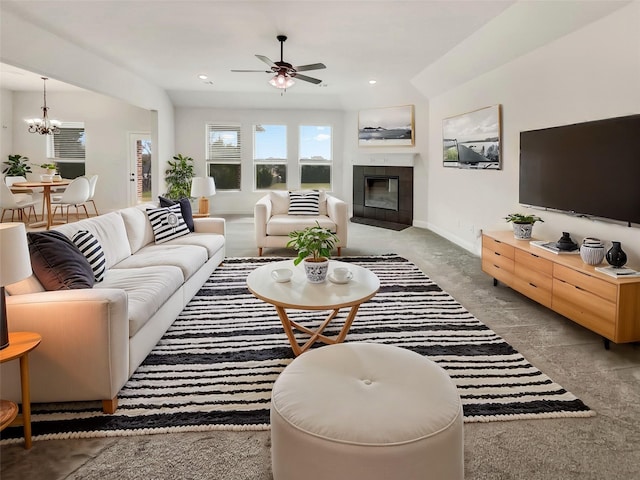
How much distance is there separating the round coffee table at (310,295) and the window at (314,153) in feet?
23.4

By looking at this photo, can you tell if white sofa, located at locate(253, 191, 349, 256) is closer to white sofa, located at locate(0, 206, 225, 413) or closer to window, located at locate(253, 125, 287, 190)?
white sofa, located at locate(0, 206, 225, 413)

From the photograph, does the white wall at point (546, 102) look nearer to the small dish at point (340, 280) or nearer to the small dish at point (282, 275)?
the small dish at point (340, 280)

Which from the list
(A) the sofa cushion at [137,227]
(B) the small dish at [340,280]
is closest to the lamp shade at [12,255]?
(B) the small dish at [340,280]

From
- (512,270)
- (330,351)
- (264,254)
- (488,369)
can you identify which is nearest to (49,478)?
(330,351)

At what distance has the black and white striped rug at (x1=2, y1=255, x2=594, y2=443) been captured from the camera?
211 centimetres

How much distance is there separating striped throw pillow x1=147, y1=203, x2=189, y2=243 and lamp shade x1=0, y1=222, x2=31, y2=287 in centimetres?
252

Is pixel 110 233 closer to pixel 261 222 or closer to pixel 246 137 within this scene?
pixel 261 222

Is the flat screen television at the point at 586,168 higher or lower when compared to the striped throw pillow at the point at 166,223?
higher

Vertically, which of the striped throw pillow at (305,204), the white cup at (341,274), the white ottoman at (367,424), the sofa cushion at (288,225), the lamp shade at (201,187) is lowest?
the white ottoman at (367,424)

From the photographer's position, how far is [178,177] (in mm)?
9117

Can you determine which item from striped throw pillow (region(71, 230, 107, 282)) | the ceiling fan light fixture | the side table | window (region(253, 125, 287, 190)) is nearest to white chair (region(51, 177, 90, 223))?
window (region(253, 125, 287, 190))

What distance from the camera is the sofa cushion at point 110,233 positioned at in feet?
10.9

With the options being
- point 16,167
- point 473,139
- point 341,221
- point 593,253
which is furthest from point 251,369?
point 16,167

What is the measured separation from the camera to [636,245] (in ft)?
10.4
